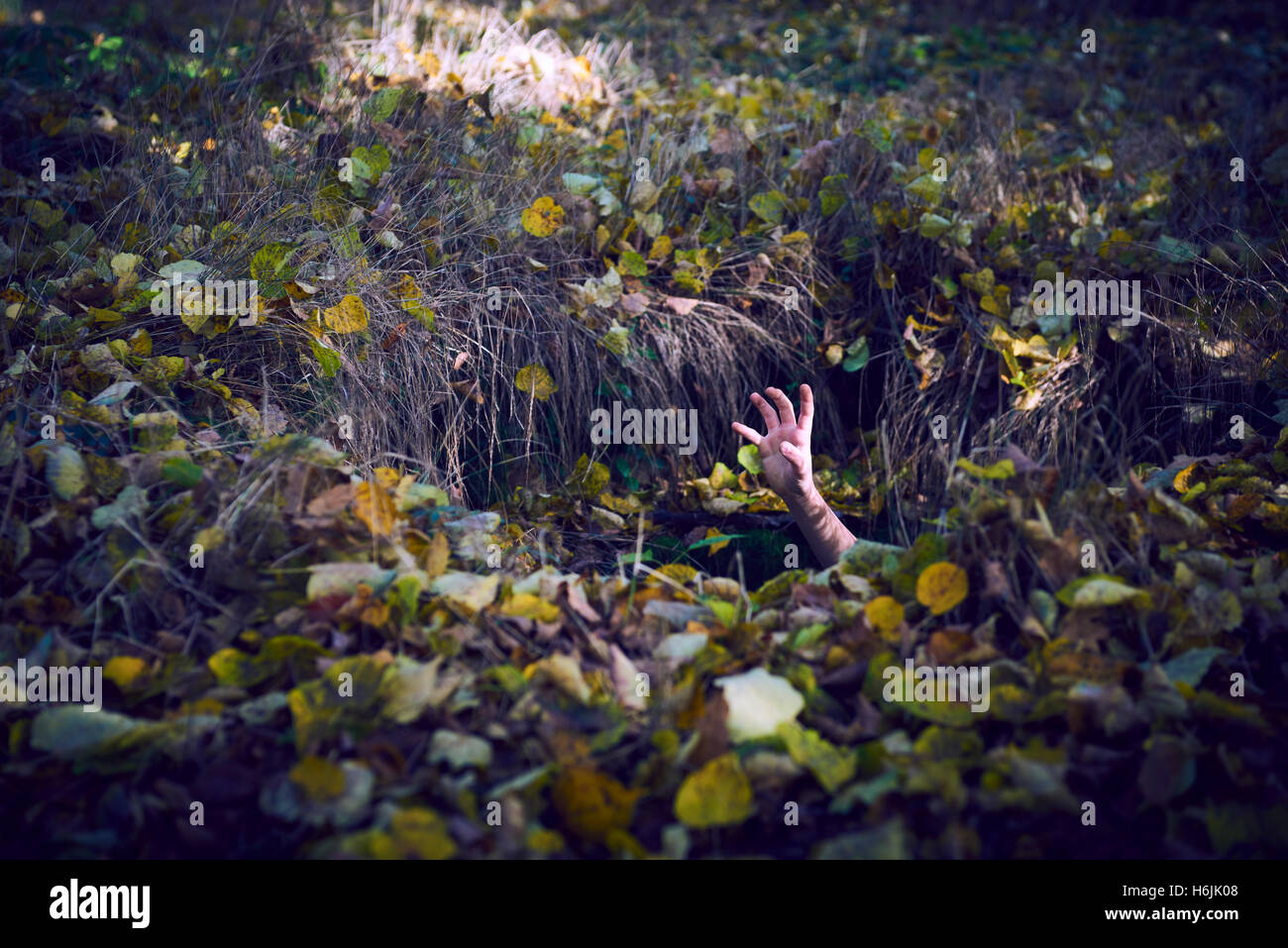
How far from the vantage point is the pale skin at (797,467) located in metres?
2.36

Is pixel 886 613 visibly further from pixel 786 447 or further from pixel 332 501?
pixel 332 501

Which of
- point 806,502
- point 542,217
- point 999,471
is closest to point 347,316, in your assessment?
point 542,217

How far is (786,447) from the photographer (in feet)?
7.64

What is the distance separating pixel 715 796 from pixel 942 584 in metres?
0.61

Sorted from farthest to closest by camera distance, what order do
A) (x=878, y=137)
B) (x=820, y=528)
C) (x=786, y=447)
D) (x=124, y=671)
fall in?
1. (x=878, y=137)
2. (x=820, y=528)
3. (x=786, y=447)
4. (x=124, y=671)

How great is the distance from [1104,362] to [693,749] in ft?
7.07

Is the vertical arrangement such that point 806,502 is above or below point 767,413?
below

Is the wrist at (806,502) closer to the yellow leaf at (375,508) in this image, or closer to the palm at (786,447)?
the palm at (786,447)

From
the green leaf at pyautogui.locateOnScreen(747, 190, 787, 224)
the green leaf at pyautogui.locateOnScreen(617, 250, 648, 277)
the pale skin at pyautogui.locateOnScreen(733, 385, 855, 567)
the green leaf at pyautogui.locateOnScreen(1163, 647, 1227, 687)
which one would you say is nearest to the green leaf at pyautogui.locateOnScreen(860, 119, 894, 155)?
the green leaf at pyautogui.locateOnScreen(747, 190, 787, 224)

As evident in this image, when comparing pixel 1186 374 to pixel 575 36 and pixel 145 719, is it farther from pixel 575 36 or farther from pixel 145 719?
pixel 575 36

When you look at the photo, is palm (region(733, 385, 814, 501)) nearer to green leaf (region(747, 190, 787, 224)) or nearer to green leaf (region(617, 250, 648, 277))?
green leaf (region(617, 250, 648, 277))

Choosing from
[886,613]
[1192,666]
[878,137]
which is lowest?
[1192,666]

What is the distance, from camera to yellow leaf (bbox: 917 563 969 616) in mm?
1552

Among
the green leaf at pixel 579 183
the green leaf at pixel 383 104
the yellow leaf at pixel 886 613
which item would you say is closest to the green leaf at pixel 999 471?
the yellow leaf at pixel 886 613
